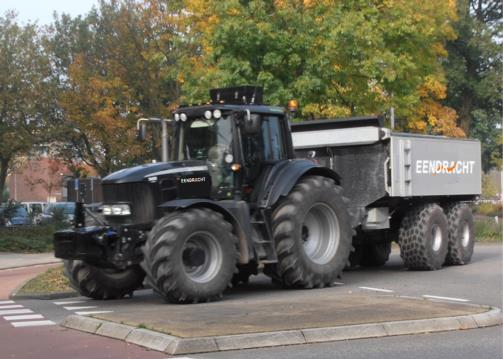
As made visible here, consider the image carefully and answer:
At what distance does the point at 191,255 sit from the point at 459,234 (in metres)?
7.70

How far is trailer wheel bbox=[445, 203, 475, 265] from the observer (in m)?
17.2

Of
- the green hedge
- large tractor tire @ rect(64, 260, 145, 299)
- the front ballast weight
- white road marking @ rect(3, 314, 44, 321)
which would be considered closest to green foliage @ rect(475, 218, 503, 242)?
the green hedge

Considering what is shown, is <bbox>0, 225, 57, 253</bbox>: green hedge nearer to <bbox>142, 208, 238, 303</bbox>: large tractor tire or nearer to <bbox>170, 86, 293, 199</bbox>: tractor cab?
<bbox>170, 86, 293, 199</bbox>: tractor cab

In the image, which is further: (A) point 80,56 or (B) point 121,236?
(A) point 80,56

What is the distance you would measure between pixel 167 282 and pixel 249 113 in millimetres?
3216

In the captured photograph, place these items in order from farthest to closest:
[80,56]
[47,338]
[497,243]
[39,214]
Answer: [80,56] < [39,214] < [497,243] < [47,338]

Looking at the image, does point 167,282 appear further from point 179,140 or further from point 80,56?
point 80,56

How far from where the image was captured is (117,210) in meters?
12.2

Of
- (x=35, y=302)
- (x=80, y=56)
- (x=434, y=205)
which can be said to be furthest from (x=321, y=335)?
(x=80, y=56)

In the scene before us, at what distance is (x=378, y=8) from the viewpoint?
23734 millimetres

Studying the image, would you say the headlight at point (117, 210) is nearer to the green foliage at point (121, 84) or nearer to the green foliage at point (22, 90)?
the green foliage at point (121, 84)

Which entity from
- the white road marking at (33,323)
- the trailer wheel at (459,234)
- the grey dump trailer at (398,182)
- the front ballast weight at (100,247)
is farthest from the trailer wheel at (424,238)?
the white road marking at (33,323)

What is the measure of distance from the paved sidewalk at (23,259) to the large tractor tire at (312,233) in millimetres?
9189

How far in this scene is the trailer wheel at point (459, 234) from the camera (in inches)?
679
